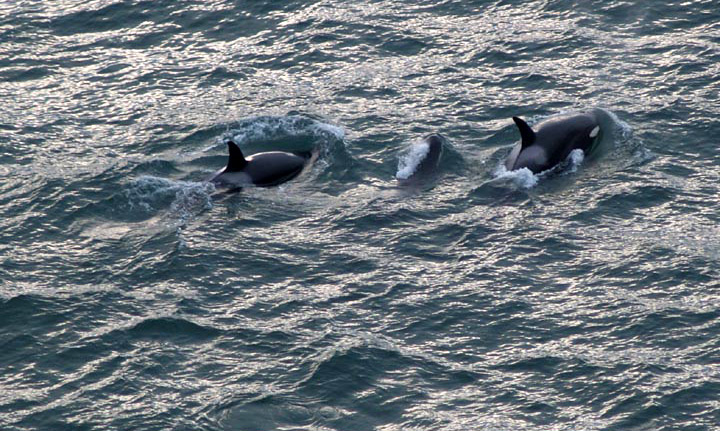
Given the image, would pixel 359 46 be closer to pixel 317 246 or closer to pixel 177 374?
pixel 317 246

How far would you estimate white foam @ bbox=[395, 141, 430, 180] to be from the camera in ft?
94.3

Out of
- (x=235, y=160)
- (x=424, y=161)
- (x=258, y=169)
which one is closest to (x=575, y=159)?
(x=424, y=161)

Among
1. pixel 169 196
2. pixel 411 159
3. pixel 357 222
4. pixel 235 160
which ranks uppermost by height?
pixel 235 160

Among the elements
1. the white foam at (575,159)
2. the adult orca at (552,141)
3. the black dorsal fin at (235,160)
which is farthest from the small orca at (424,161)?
the black dorsal fin at (235,160)

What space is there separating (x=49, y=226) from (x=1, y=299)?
3196 millimetres

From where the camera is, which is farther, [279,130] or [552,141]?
[279,130]

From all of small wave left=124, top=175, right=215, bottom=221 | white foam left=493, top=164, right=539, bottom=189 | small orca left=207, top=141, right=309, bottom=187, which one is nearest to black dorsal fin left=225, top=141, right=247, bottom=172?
small orca left=207, top=141, right=309, bottom=187

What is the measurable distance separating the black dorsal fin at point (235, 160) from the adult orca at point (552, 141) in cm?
611

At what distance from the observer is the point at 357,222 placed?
26766mm

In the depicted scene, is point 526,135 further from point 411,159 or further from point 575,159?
point 411,159

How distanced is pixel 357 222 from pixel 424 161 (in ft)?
9.77

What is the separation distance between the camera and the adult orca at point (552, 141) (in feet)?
93.0

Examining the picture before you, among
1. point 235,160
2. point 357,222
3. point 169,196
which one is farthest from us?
point 235,160

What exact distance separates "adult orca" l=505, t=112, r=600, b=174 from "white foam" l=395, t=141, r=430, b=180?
1.98 metres
